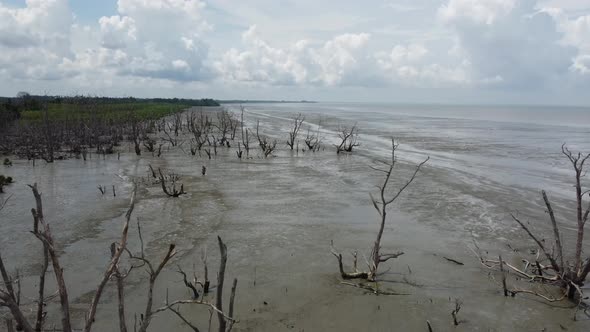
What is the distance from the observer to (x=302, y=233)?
10469 millimetres

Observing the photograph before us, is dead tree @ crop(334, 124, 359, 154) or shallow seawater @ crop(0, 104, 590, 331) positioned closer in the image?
shallow seawater @ crop(0, 104, 590, 331)

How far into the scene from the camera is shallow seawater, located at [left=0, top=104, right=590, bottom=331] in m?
6.57

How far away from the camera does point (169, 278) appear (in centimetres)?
771

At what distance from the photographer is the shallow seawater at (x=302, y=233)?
657 cm

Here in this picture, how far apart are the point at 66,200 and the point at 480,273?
1181 cm

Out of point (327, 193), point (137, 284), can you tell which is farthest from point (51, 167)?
point (137, 284)

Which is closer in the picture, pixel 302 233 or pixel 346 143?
pixel 302 233

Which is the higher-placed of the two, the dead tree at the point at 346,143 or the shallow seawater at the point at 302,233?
the dead tree at the point at 346,143

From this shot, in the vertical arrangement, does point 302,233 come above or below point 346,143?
below

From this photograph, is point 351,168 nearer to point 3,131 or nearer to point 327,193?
point 327,193

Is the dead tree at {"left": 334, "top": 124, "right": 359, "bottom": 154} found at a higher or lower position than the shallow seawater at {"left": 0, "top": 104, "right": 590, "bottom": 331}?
higher

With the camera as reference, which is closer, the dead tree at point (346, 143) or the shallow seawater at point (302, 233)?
the shallow seawater at point (302, 233)

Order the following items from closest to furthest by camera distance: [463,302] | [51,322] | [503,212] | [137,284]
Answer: [51,322] < [463,302] < [137,284] < [503,212]

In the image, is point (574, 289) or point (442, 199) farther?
point (442, 199)
